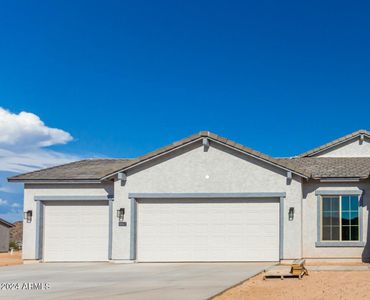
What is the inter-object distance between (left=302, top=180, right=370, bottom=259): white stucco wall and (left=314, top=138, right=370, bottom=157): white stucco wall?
609 centimetres

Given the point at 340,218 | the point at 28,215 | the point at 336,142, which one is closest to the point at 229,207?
the point at 340,218

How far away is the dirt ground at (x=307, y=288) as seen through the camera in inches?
493

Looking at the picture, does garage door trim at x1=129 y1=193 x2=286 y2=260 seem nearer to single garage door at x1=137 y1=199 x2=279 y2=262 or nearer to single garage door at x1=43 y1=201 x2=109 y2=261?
single garage door at x1=137 y1=199 x2=279 y2=262

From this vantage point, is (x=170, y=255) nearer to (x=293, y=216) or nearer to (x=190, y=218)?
(x=190, y=218)

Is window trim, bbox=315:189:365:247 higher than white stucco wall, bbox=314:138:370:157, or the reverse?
white stucco wall, bbox=314:138:370:157

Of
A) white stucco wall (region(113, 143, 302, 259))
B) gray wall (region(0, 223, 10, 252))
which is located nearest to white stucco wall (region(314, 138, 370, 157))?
white stucco wall (region(113, 143, 302, 259))

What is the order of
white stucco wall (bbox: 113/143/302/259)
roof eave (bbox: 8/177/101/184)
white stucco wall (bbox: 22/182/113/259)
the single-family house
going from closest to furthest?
1. the single-family house
2. white stucco wall (bbox: 113/143/302/259)
3. roof eave (bbox: 8/177/101/184)
4. white stucco wall (bbox: 22/182/113/259)

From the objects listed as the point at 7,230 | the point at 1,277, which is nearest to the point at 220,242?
the point at 1,277

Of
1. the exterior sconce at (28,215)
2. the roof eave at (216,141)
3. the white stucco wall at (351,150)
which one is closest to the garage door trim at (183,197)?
the roof eave at (216,141)

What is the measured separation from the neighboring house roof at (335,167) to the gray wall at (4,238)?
84.8 ft

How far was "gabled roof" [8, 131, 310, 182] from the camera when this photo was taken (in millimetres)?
22266

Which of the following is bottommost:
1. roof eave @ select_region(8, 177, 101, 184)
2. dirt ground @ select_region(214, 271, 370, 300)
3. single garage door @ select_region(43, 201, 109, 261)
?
dirt ground @ select_region(214, 271, 370, 300)

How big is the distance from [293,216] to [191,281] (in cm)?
780

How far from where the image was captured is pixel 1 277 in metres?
16.9
